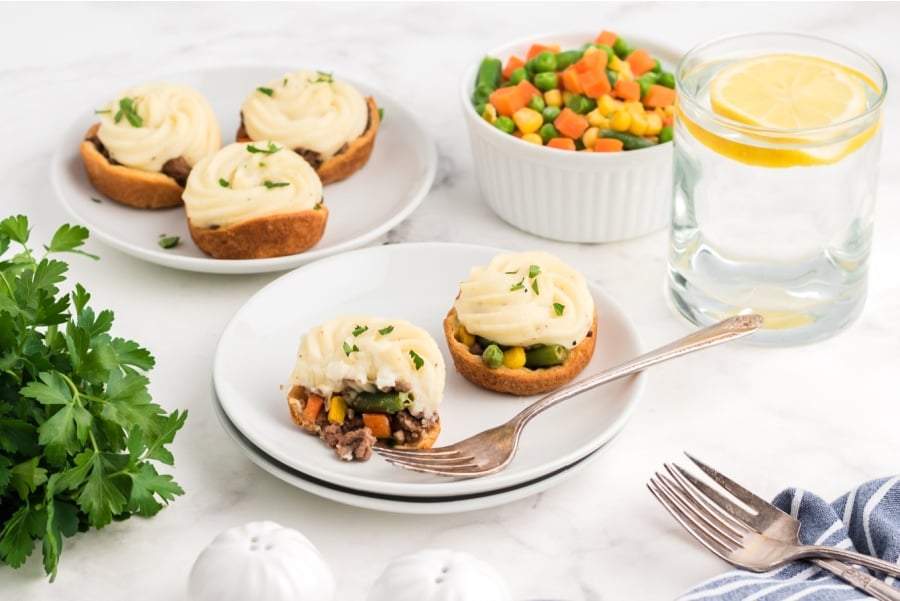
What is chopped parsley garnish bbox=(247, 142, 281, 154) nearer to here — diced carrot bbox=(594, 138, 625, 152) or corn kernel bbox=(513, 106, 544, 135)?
corn kernel bbox=(513, 106, 544, 135)

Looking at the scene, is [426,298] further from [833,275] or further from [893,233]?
[893,233]

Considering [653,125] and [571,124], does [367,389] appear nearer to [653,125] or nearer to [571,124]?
[571,124]

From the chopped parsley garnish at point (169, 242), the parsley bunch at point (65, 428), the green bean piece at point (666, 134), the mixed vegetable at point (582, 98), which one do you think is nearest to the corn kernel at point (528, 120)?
the mixed vegetable at point (582, 98)

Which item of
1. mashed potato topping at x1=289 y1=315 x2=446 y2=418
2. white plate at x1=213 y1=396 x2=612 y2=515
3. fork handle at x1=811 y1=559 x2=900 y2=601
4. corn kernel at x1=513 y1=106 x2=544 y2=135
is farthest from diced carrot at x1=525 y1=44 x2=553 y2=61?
fork handle at x1=811 y1=559 x2=900 y2=601

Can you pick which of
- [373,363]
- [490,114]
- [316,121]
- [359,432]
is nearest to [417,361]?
[373,363]

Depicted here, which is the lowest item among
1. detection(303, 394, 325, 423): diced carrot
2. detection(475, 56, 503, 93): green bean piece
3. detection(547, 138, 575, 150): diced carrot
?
detection(303, 394, 325, 423): diced carrot

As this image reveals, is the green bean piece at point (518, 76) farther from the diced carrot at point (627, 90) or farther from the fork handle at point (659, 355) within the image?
the fork handle at point (659, 355)

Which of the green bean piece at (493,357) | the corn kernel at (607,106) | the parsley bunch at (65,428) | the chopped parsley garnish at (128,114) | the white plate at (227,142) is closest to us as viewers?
the parsley bunch at (65,428)
